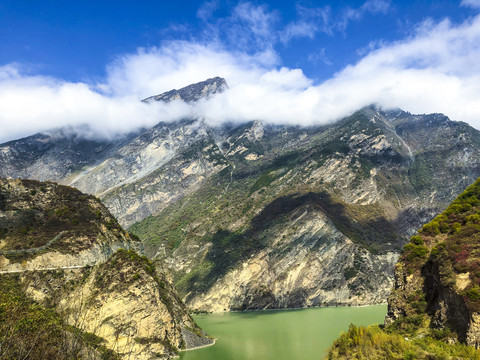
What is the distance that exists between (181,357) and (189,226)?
120 m

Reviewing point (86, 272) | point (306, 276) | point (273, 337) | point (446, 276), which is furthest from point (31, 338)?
point (306, 276)

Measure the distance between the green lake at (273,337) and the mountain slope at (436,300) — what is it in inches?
378

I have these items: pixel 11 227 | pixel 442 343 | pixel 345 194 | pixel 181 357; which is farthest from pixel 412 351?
pixel 345 194

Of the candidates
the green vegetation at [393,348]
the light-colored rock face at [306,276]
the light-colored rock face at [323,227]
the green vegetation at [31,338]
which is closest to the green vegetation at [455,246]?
the green vegetation at [393,348]

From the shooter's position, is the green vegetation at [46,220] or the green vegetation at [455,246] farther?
the green vegetation at [46,220]

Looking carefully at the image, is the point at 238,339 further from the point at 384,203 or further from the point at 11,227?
the point at 384,203

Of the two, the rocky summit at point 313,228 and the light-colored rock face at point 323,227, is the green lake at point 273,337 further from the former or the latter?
the light-colored rock face at point 323,227

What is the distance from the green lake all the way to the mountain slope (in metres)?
9.61

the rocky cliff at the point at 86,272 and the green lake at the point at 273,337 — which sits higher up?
the rocky cliff at the point at 86,272

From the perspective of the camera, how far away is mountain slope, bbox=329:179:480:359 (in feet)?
95.8

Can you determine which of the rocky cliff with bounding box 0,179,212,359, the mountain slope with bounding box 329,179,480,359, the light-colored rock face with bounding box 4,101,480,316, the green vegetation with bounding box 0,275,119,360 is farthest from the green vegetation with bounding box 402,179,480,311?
the light-colored rock face with bounding box 4,101,480,316

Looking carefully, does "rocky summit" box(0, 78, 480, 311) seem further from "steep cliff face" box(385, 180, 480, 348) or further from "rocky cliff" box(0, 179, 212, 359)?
"steep cliff face" box(385, 180, 480, 348)

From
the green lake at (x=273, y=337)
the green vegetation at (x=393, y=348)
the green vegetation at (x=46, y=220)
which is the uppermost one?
the green vegetation at (x=46, y=220)

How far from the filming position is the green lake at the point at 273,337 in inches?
2080
